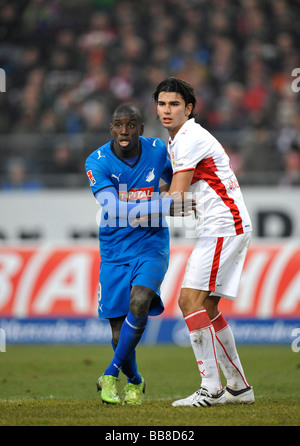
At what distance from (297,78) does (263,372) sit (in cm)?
837

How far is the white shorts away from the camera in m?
6.05

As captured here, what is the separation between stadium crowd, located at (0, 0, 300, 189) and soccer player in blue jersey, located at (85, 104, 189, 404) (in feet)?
26.1

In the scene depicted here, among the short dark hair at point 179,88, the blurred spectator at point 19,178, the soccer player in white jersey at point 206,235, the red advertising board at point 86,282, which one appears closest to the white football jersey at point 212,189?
the soccer player in white jersey at point 206,235

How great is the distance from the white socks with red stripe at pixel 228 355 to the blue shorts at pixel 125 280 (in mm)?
566

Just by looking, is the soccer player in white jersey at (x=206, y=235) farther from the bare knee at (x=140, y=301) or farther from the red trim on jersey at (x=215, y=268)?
the bare knee at (x=140, y=301)

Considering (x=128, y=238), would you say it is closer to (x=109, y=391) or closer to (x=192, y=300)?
(x=192, y=300)

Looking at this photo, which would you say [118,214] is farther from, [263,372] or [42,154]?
[42,154]

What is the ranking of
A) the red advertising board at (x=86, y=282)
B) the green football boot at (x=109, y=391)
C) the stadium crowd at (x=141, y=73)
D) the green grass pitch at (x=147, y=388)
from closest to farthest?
the green grass pitch at (x=147, y=388), the green football boot at (x=109, y=391), the red advertising board at (x=86, y=282), the stadium crowd at (x=141, y=73)

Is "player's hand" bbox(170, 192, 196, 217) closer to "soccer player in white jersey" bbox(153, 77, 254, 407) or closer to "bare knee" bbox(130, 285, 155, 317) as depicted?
"soccer player in white jersey" bbox(153, 77, 254, 407)

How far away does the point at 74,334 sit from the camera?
41.1 feet

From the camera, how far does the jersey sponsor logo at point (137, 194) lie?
6410 millimetres

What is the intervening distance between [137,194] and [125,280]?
770 mm

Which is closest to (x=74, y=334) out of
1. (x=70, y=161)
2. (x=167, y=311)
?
(x=167, y=311)

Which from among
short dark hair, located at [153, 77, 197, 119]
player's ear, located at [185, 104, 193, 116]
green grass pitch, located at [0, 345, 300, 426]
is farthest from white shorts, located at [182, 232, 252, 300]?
short dark hair, located at [153, 77, 197, 119]
